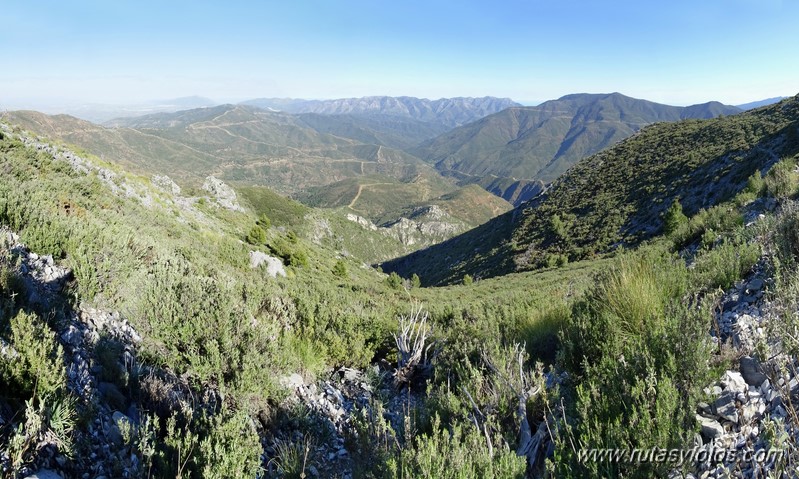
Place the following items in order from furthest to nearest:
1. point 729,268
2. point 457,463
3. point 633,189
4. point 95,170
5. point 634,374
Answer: point 633,189
point 95,170
point 729,268
point 634,374
point 457,463

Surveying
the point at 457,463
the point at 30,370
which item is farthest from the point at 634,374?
the point at 30,370

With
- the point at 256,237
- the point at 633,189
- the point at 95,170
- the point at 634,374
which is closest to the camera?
the point at 634,374

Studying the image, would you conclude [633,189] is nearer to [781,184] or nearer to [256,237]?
[781,184]

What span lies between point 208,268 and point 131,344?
4.55 meters

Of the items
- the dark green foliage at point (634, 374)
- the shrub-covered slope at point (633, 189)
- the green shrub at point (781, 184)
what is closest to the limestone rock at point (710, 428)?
the dark green foliage at point (634, 374)

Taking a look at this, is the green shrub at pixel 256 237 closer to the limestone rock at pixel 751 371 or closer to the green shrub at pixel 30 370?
the green shrub at pixel 30 370

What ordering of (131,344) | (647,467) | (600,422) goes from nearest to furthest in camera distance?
(647,467) < (600,422) < (131,344)

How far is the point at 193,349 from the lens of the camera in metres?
4.66

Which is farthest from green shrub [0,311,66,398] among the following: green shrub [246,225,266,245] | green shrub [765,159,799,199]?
green shrub [246,225,266,245]

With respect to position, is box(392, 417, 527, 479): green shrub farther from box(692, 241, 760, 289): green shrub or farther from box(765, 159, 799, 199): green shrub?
box(765, 159, 799, 199): green shrub

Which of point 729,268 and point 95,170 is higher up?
point 95,170

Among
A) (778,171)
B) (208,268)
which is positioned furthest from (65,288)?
(778,171)

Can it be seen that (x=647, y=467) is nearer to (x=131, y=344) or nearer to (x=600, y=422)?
(x=600, y=422)

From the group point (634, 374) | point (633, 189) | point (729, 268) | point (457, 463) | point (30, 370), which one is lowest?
point (457, 463)
